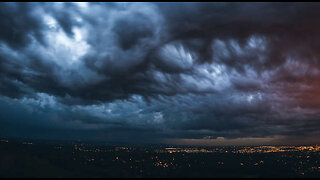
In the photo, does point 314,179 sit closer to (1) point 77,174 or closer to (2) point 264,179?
(2) point 264,179

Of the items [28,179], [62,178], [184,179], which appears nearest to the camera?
[28,179]

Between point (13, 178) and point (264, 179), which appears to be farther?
point (264, 179)

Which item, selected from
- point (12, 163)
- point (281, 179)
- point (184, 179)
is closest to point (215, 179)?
point (184, 179)

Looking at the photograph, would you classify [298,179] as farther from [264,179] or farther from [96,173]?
[96,173]

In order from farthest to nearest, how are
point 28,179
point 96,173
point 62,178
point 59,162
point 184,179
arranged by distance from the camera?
1. point 59,162
2. point 96,173
3. point 184,179
4. point 62,178
5. point 28,179

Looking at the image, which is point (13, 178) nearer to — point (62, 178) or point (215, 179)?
point (62, 178)

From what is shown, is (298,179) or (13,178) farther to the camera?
(298,179)

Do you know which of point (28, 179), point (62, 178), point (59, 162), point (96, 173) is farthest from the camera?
point (59, 162)

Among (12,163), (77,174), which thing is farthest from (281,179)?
(12,163)

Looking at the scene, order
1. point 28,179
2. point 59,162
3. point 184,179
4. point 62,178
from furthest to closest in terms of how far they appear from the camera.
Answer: point 59,162 < point 184,179 < point 62,178 < point 28,179
